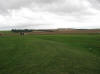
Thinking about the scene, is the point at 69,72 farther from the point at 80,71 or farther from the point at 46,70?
the point at 46,70

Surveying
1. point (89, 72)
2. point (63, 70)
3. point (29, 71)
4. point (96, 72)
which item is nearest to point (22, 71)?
point (29, 71)

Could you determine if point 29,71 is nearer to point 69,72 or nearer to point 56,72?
point 56,72

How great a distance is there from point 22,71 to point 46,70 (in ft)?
5.03

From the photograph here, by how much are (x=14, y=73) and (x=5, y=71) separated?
0.82m

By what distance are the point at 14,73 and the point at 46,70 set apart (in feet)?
6.53

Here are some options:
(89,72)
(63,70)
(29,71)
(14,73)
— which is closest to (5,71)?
(14,73)

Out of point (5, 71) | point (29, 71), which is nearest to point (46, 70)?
point (29, 71)

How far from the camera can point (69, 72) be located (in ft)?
24.2

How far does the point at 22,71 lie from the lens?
750 cm

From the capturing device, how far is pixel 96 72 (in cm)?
752

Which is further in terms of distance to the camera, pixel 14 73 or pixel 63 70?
pixel 63 70

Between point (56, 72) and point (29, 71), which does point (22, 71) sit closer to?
point (29, 71)

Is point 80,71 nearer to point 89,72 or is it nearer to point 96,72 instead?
point 89,72

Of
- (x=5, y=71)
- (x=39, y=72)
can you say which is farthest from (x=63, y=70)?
(x=5, y=71)
